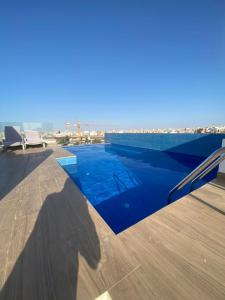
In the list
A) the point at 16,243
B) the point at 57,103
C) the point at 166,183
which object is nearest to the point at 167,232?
the point at 16,243

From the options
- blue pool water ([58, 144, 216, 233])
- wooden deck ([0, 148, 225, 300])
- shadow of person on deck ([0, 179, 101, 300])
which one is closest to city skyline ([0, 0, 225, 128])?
blue pool water ([58, 144, 216, 233])

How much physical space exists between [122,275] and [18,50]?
28.5 ft

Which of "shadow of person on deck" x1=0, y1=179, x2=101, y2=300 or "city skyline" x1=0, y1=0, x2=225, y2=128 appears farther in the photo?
"city skyline" x1=0, y1=0, x2=225, y2=128

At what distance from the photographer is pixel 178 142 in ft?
25.4

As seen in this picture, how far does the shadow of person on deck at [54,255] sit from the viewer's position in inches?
29.5

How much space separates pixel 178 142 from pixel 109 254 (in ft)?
26.2

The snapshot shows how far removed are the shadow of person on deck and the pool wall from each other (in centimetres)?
716

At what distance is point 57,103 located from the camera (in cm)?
1437

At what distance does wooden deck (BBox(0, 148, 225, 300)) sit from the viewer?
2.42 feet

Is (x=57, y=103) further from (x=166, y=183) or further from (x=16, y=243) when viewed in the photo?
(x=16, y=243)

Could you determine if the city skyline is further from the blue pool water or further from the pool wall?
the blue pool water

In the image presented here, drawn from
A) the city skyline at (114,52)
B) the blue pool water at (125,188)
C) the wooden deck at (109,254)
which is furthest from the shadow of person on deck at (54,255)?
the city skyline at (114,52)

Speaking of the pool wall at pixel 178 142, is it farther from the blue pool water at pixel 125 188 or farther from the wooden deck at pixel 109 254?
the wooden deck at pixel 109 254

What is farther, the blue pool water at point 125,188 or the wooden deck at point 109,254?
the blue pool water at point 125,188
